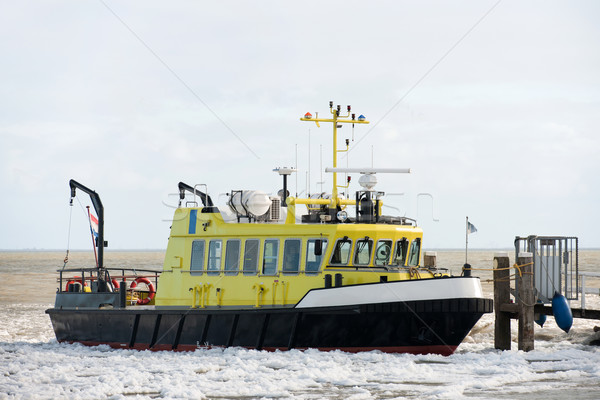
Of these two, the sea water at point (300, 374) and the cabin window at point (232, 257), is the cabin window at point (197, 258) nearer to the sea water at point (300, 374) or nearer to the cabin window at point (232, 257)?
the cabin window at point (232, 257)

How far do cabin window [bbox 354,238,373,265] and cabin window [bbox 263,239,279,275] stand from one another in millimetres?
1726

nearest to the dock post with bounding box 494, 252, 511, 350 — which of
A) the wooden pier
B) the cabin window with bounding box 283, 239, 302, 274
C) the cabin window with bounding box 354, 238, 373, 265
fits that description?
the wooden pier

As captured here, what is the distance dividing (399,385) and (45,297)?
1164 inches

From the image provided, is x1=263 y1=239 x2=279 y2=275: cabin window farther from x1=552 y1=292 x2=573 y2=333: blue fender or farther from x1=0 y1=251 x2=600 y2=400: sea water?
x1=552 y1=292 x2=573 y2=333: blue fender

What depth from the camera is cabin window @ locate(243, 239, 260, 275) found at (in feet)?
60.5

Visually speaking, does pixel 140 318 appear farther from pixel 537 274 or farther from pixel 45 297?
pixel 45 297

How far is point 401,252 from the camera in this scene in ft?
60.7

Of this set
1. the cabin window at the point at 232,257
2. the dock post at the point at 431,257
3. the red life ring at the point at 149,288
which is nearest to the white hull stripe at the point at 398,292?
the cabin window at the point at 232,257

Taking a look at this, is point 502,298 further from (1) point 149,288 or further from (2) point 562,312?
(1) point 149,288

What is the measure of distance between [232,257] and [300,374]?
4.14m

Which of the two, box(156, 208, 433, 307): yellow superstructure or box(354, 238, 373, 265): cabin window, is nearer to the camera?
box(156, 208, 433, 307): yellow superstructure

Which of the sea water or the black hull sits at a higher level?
the black hull

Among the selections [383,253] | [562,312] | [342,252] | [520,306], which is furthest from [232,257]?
[562,312]

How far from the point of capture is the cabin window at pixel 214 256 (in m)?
19.0
